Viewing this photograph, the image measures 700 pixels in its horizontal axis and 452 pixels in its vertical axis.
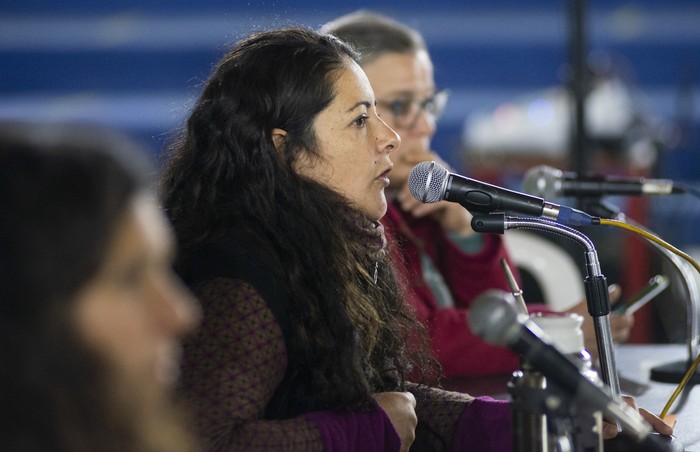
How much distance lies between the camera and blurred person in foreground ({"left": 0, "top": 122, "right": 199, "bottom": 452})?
2.26 feet

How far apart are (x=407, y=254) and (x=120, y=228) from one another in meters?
1.37

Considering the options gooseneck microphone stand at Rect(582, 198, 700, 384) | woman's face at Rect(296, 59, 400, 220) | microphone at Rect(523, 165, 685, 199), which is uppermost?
woman's face at Rect(296, 59, 400, 220)

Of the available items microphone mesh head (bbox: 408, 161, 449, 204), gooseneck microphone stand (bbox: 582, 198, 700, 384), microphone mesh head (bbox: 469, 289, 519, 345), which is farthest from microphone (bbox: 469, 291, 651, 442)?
gooseneck microphone stand (bbox: 582, 198, 700, 384)

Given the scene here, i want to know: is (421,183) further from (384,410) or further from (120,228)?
(120,228)

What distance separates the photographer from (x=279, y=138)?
1449 mm

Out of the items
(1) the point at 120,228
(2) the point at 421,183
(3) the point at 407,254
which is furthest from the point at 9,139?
(3) the point at 407,254

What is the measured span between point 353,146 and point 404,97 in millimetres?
849

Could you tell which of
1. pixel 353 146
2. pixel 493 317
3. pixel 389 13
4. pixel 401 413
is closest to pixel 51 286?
pixel 493 317

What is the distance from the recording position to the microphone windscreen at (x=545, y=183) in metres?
1.81

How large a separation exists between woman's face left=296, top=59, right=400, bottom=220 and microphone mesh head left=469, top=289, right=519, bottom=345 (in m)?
0.62

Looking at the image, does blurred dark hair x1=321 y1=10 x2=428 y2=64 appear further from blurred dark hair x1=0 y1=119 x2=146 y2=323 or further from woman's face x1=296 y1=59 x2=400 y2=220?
blurred dark hair x1=0 y1=119 x2=146 y2=323

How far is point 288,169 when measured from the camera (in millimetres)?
1443

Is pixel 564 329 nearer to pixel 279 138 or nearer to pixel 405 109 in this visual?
pixel 279 138

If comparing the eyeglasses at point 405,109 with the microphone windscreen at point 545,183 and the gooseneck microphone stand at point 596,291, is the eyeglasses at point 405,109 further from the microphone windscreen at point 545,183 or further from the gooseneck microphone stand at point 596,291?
the gooseneck microphone stand at point 596,291
